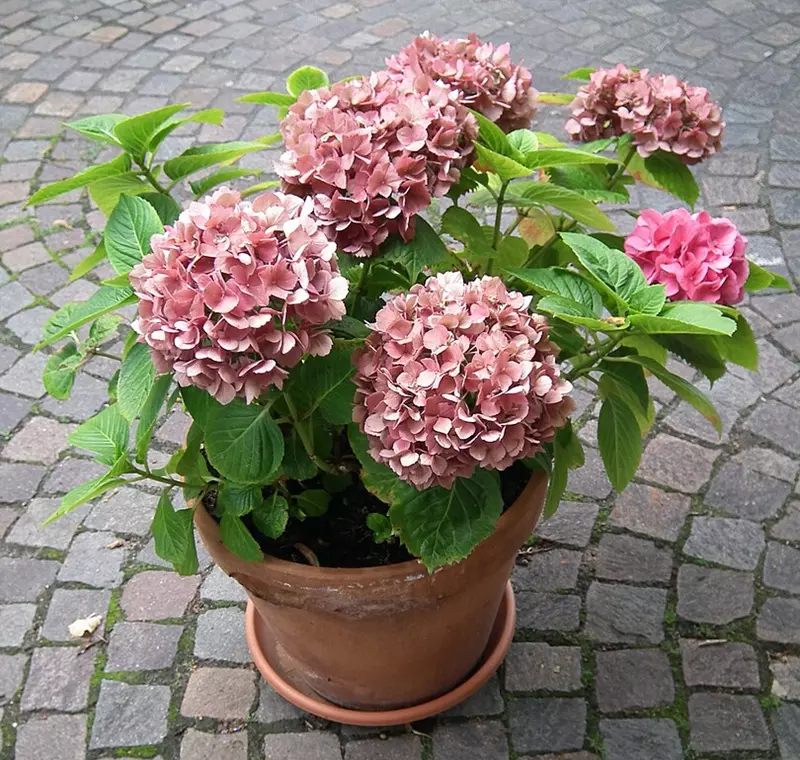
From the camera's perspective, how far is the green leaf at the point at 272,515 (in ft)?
5.08

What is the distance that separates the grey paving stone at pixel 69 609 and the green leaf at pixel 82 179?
115 centimetres

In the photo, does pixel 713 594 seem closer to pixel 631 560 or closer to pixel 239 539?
pixel 631 560

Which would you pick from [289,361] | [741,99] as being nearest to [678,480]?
[289,361]

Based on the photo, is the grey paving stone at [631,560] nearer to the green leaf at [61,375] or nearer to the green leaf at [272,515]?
the green leaf at [272,515]

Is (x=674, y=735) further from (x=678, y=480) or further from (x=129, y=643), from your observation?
(x=129, y=643)

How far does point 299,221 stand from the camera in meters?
1.17

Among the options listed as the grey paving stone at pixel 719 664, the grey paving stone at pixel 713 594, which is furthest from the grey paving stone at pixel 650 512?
the grey paving stone at pixel 719 664

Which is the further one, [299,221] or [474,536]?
[474,536]

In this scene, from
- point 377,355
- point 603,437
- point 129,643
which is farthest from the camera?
point 129,643

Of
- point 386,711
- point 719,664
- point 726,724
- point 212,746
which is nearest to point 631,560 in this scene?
point 719,664

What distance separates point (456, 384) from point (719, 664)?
1249 mm

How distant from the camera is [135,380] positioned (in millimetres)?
1281

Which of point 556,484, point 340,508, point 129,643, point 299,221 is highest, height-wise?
point 299,221

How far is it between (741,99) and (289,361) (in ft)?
11.3
